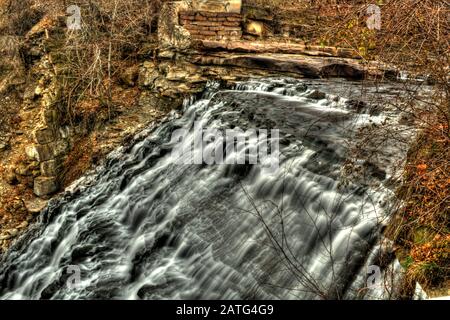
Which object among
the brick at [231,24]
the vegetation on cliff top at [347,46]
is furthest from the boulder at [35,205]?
the brick at [231,24]

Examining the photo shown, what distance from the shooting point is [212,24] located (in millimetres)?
9297

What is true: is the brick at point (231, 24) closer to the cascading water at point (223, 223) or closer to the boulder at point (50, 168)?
the cascading water at point (223, 223)

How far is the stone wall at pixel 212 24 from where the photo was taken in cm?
912

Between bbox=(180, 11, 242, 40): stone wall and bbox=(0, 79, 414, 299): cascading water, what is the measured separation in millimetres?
2285

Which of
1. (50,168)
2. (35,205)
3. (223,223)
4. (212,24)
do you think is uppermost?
(212,24)

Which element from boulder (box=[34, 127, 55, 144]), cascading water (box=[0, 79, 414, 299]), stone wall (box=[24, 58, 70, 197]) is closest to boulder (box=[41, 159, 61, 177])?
stone wall (box=[24, 58, 70, 197])

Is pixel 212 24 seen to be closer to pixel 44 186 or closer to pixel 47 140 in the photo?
pixel 47 140

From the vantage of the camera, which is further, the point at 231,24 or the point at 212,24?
the point at 231,24

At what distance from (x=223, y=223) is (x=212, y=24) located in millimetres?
5850

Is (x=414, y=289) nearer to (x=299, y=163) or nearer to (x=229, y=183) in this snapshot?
(x=299, y=163)

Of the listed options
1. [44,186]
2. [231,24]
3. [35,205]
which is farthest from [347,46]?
[35,205]

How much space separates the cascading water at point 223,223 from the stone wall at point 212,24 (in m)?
2.28

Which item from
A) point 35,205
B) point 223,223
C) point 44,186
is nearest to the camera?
point 223,223

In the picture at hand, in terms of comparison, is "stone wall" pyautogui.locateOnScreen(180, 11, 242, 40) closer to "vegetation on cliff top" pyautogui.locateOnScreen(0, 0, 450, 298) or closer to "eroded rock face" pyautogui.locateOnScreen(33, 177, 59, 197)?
"vegetation on cliff top" pyautogui.locateOnScreen(0, 0, 450, 298)
